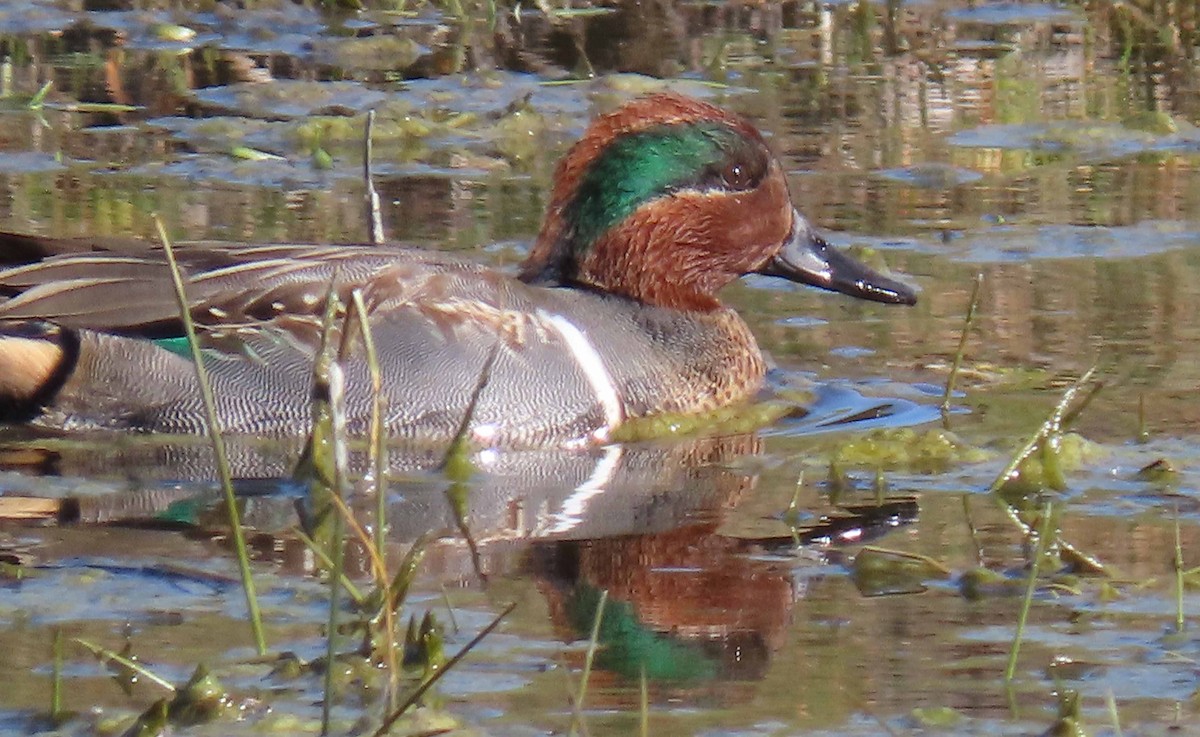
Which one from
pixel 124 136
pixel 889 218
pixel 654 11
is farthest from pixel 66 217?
pixel 654 11

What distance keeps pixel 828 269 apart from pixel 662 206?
63 cm

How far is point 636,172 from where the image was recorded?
276 inches

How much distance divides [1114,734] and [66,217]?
212 inches

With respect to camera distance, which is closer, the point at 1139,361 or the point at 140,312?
the point at 140,312

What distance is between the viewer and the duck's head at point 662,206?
22.9 feet

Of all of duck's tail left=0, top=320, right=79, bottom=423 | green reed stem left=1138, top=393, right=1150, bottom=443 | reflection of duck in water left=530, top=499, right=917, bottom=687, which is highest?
duck's tail left=0, top=320, right=79, bottom=423

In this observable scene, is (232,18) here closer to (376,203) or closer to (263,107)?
(263,107)

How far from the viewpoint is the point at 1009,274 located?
802cm

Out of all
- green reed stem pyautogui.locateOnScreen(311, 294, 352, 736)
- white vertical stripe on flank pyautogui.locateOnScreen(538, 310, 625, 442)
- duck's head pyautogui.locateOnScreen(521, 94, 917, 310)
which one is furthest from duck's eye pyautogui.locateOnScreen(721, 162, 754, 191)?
green reed stem pyautogui.locateOnScreen(311, 294, 352, 736)

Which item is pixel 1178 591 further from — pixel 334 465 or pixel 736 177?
pixel 736 177

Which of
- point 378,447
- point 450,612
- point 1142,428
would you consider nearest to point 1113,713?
point 450,612

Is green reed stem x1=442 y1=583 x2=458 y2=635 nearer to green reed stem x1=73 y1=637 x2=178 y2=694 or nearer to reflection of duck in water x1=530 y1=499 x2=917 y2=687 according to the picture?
reflection of duck in water x1=530 y1=499 x2=917 y2=687

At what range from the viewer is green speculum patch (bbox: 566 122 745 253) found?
6.98 m

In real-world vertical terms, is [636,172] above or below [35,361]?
above
